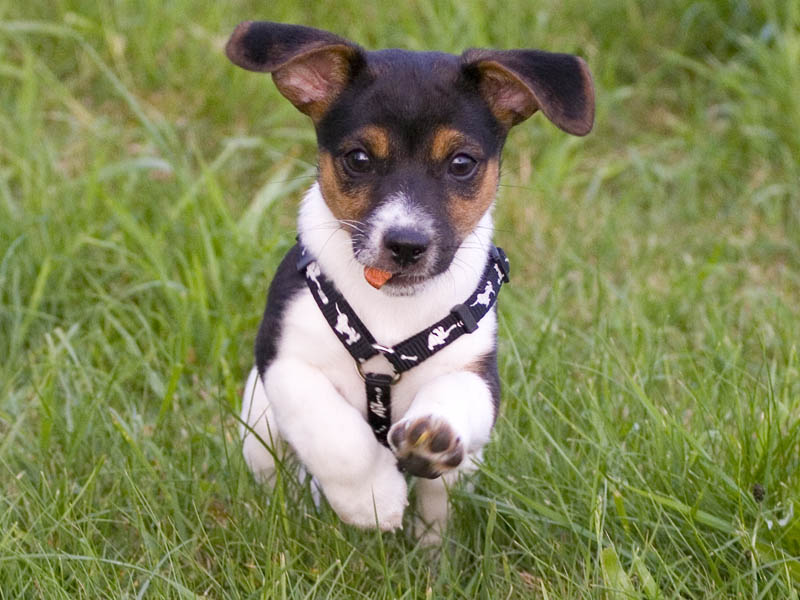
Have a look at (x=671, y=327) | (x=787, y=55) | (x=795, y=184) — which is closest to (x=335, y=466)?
(x=671, y=327)

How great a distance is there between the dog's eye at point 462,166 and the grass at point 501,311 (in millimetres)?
796

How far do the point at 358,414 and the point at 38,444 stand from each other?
47.5 inches

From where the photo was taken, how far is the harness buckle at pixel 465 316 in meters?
3.52

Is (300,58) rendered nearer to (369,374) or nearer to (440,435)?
(369,374)

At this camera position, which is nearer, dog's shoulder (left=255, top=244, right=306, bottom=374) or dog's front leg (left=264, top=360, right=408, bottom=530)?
dog's front leg (left=264, top=360, right=408, bottom=530)

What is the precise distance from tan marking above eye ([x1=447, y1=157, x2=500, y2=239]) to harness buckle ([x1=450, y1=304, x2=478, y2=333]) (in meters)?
0.21

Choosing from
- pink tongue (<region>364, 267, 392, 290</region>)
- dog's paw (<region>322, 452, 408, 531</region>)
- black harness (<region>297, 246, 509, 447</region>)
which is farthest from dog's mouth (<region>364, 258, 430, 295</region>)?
dog's paw (<region>322, 452, 408, 531</region>)

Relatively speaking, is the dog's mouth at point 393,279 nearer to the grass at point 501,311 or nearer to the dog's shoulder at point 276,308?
the dog's shoulder at point 276,308

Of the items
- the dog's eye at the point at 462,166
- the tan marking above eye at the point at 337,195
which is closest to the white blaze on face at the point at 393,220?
the tan marking above eye at the point at 337,195

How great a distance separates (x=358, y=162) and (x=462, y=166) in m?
0.30

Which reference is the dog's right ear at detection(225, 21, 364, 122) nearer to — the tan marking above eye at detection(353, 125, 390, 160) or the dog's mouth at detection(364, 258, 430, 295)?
the tan marking above eye at detection(353, 125, 390, 160)

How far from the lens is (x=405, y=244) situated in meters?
3.25

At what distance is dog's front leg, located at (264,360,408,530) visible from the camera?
3.26m

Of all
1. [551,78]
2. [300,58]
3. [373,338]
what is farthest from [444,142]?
[373,338]
